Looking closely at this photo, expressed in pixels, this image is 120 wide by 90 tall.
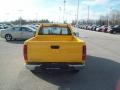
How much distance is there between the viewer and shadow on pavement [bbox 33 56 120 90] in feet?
25.5

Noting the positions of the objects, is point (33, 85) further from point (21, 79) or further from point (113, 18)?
point (113, 18)

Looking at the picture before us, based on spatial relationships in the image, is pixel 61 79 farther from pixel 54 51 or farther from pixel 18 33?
pixel 18 33

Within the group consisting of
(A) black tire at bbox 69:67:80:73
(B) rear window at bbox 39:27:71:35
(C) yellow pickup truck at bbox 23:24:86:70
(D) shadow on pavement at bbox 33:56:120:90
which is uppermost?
(B) rear window at bbox 39:27:71:35

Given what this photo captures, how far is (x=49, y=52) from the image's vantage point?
8.56 meters

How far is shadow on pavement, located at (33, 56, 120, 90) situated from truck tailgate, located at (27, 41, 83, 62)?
64cm

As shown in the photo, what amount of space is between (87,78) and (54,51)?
4.42ft

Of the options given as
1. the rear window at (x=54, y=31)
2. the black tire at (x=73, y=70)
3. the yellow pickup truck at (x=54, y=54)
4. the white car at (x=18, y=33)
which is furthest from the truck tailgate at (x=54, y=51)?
the white car at (x=18, y=33)

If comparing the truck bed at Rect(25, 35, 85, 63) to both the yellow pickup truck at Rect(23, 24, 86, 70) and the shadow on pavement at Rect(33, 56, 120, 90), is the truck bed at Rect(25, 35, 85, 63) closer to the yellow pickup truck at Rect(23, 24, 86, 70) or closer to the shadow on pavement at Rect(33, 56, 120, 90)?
the yellow pickup truck at Rect(23, 24, 86, 70)

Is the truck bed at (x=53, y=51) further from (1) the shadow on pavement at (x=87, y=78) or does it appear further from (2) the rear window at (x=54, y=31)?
(2) the rear window at (x=54, y=31)

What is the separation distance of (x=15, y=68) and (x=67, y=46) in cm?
278

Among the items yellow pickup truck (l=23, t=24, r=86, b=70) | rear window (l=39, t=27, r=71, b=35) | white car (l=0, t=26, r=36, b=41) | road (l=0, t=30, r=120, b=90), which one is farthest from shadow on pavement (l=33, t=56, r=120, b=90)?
white car (l=0, t=26, r=36, b=41)

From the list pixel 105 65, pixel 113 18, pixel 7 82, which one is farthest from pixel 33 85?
pixel 113 18

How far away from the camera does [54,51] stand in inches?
337

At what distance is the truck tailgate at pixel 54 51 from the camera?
8.54 meters
